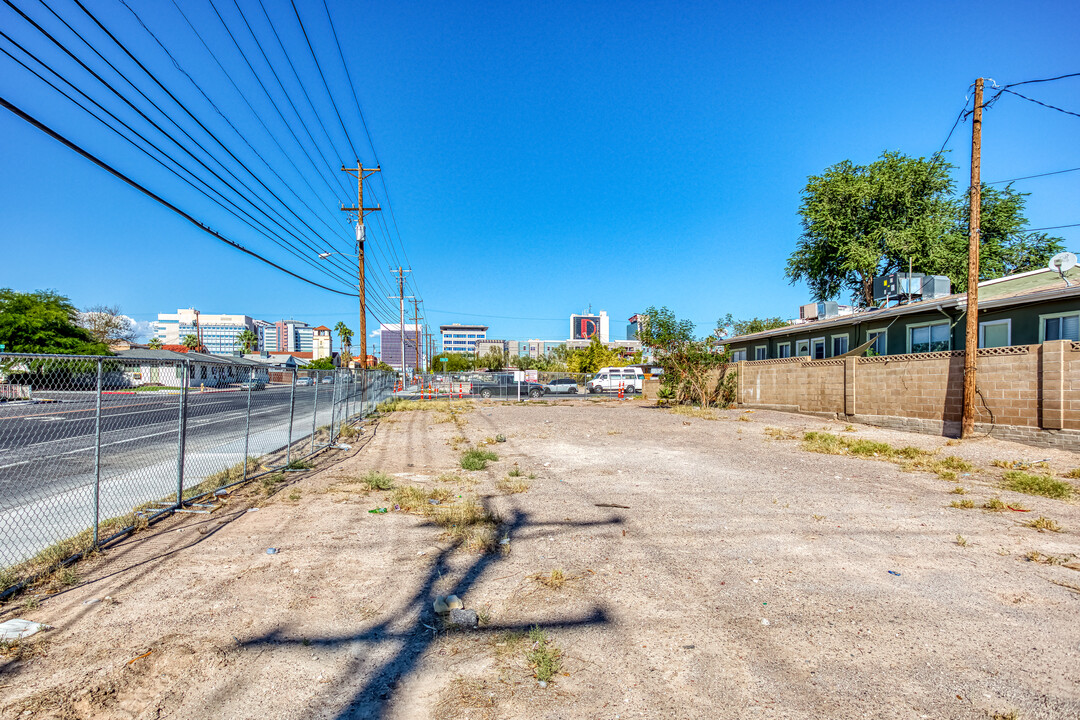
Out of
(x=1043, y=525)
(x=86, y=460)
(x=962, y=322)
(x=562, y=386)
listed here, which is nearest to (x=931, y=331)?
(x=962, y=322)

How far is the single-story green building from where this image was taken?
47.9 feet

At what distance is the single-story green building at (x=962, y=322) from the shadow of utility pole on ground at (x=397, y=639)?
1716 centimetres

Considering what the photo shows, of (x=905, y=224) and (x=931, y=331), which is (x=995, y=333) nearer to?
(x=931, y=331)

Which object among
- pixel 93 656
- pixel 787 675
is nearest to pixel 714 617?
pixel 787 675

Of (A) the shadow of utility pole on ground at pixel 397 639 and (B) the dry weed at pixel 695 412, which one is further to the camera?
A: (B) the dry weed at pixel 695 412

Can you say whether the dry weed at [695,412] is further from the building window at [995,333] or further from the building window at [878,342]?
the building window at [995,333]

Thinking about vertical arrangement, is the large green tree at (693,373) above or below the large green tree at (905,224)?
below

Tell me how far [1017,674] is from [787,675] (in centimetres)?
134

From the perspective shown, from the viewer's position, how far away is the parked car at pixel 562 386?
39.1 m

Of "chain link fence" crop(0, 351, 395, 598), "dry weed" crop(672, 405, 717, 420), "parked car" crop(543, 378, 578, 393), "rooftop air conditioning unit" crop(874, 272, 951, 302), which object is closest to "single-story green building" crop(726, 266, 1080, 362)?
"rooftop air conditioning unit" crop(874, 272, 951, 302)

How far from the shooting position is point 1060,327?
14.6m

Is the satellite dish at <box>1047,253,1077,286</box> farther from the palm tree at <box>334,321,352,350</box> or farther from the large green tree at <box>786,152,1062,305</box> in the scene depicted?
the palm tree at <box>334,321,352,350</box>

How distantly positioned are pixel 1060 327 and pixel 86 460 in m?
23.2

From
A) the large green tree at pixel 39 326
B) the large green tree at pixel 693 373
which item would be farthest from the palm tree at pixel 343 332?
the large green tree at pixel 693 373
